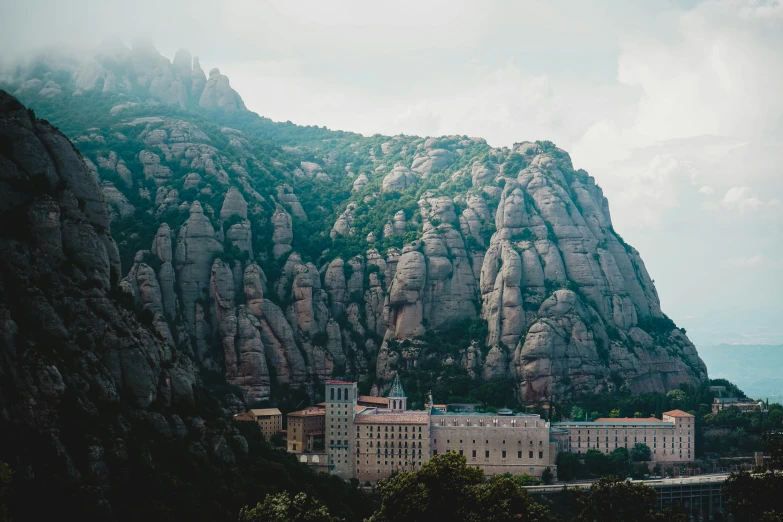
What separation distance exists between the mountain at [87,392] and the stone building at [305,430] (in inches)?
797

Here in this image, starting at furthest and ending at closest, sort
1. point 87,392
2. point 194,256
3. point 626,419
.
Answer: point 194,256, point 626,419, point 87,392

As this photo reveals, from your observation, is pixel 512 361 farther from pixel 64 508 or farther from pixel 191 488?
pixel 64 508

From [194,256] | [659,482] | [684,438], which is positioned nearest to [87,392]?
[194,256]

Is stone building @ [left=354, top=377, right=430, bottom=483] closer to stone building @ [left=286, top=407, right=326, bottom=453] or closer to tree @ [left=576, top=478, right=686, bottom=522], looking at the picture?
stone building @ [left=286, top=407, right=326, bottom=453]

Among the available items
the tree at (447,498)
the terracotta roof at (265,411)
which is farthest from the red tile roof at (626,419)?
the tree at (447,498)

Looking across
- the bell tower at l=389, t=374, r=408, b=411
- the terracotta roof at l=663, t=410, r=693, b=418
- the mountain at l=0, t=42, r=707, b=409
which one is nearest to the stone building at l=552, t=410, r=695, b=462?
the terracotta roof at l=663, t=410, r=693, b=418

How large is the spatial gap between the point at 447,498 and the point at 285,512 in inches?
576

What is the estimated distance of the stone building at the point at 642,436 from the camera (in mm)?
156625

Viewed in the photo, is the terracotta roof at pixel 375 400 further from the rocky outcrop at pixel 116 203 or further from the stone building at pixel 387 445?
the rocky outcrop at pixel 116 203

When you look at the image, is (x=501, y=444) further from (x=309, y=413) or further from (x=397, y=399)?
(x=309, y=413)

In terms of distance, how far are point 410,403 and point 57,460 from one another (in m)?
84.6

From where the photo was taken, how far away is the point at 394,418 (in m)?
150

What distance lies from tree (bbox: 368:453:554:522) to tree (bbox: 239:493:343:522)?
16.5 feet

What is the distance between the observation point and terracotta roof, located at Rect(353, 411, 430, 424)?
149m
